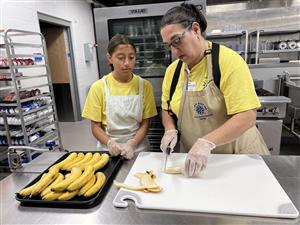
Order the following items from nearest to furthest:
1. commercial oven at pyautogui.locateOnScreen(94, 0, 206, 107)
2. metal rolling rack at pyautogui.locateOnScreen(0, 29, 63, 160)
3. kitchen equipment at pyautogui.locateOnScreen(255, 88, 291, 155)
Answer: commercial oven at pyautogui.locateOnScreen(94, 0, 206, 107) < kitchen equipment at pyautogui.locateOnScreen(255, 88, 291, 155) < metal rolling rack at pyautogui.locateOnScreen(0, 29, 63, 160)

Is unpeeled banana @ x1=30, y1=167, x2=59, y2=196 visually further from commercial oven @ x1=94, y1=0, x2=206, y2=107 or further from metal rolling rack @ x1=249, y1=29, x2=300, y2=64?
metal rolling rack @ x1=249, y1=29, x2=300, y2=64

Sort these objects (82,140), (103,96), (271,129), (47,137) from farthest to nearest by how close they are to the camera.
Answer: (82,140) < (47,137) < (271,129) < (103,96)

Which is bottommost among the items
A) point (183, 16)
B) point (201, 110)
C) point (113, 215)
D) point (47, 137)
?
point (47, 137)

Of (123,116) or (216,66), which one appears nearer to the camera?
(216,66)

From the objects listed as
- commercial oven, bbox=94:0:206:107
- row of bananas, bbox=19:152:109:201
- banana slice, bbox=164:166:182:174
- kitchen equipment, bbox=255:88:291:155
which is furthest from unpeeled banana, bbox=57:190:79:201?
kitchen equipment, bbox=255:88:291:155

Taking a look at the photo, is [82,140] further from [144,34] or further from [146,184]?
[146,184]

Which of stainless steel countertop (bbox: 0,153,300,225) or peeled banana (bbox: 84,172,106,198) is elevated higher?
peeled banana (bbox: 84,172,106,198)


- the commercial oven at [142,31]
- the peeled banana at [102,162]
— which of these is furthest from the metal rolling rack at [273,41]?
the peeled banana at [102,162]

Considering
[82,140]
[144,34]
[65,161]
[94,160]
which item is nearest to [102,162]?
[94,160]

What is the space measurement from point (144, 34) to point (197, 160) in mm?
1431

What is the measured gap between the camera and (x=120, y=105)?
145cm

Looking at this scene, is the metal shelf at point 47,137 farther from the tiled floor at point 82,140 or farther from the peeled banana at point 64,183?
the peeled banana at point 64,183

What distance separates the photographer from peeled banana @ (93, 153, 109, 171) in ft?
3.29

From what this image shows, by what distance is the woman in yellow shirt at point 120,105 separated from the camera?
1.41 meters
